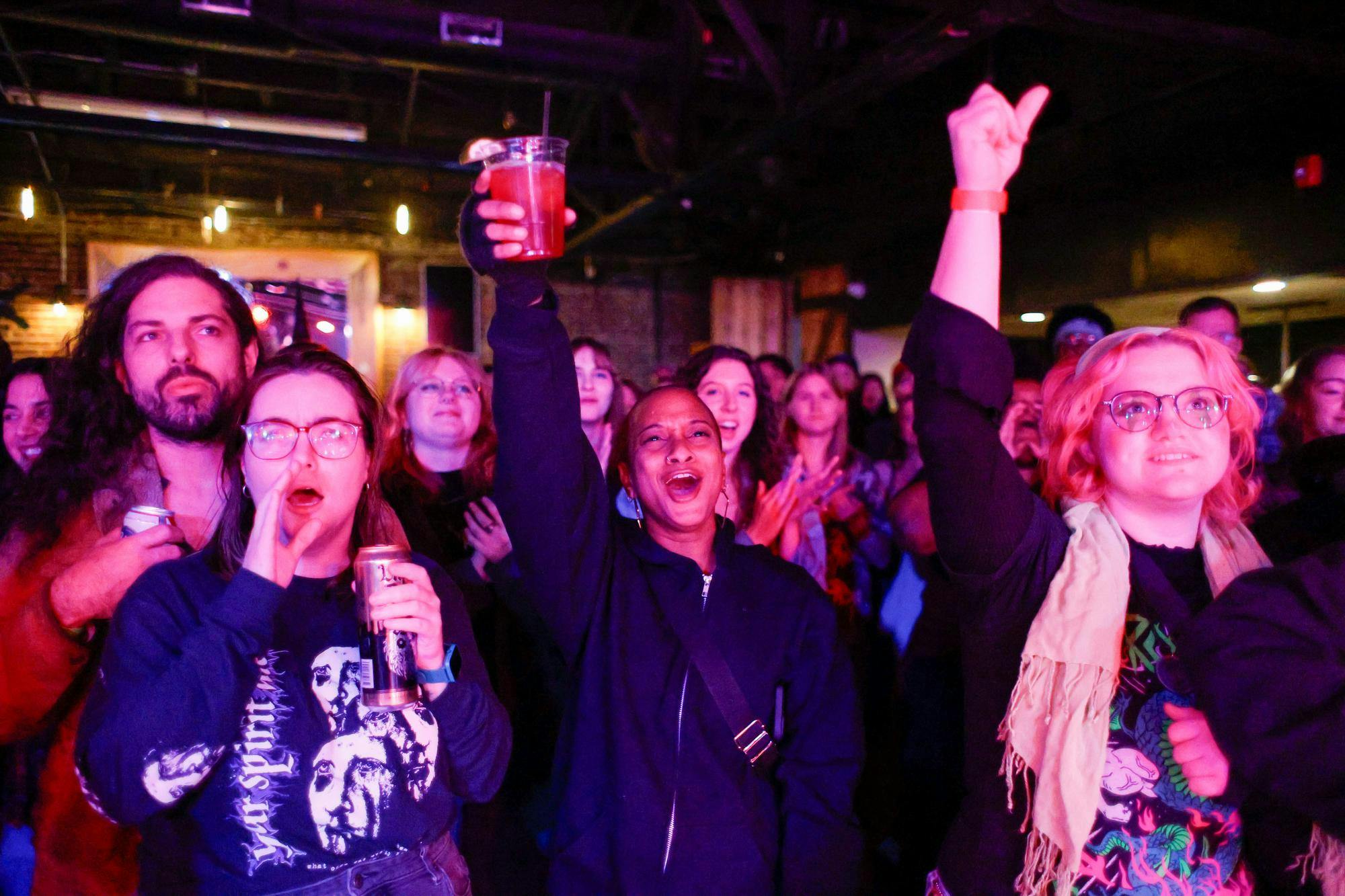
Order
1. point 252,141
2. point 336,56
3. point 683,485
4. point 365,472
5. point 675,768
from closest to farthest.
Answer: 1. point 365,472
2. point 675,768
3. point 683,485
4. point 336,56
5. point 252,141

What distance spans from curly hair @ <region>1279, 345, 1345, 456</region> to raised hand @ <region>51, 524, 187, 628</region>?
11.2 ft

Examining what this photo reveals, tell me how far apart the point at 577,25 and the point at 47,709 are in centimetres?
555

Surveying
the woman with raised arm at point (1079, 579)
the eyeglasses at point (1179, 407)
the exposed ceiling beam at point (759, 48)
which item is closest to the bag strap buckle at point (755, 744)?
the woman with raised arm at point (1079, 579)

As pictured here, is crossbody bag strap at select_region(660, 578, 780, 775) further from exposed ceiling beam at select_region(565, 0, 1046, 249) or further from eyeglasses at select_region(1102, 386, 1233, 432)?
exposed ceiling beam at select_region(565, 0, 1046, 249)

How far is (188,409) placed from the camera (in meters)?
1.77

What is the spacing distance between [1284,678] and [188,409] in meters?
2.00

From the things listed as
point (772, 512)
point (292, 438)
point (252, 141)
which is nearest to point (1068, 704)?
point (292, 438)

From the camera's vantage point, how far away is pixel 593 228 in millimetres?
8234

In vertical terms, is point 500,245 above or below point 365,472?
above

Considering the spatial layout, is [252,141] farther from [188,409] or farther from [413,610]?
[413,610]

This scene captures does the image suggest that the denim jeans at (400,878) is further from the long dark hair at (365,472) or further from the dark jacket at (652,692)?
the long dark hair at (365,472)

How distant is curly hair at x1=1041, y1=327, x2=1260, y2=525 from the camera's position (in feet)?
4.89

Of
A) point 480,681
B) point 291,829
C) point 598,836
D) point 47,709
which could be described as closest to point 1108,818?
point 598,836

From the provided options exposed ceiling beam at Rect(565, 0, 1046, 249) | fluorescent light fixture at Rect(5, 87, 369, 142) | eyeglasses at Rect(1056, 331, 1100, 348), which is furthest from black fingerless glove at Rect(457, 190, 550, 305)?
fluorescent light fixture at Rect(5, 87, 369, 142)
